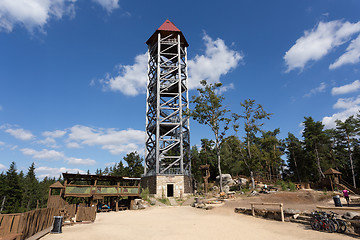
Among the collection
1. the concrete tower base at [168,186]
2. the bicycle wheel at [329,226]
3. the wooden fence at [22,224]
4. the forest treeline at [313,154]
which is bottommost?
the bicycle wheel at [329,226]

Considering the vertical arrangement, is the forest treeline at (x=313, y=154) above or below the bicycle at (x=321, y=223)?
above

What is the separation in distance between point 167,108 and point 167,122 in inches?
96.5

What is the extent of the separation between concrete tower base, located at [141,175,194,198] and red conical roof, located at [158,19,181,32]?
26655 millimetres

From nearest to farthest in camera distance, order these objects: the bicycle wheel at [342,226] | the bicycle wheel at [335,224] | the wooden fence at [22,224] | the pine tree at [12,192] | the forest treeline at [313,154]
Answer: the wooden fence at [22,224] < the bicycle wheel at [342,226] < the bicycle wheel at [335,224] < the forest treeline at [313,154] < the pine tree at [12,192]

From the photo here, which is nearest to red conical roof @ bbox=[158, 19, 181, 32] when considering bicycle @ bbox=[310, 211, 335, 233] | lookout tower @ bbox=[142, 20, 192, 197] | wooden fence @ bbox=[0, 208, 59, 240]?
lookout tower @ bbox=[142, 20, 192, 197]

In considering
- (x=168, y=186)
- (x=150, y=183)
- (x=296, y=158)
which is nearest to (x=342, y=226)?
(x=168, y=186)

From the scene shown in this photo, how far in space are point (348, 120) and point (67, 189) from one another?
4710cm

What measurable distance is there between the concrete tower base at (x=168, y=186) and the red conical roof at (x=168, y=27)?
87.5ft

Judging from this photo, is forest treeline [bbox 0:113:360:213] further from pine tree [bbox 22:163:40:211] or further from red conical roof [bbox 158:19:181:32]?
red conical roof [bbox 158:19:181:32]

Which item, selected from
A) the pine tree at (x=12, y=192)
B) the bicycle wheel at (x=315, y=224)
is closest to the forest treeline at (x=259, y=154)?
the pine tree at (x=12, y=192)

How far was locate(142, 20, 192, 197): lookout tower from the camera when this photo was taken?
29.1 metres

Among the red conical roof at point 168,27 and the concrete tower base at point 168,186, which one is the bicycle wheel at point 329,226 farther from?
the red conical roof at point 168,27

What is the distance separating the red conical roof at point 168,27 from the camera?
123 ft

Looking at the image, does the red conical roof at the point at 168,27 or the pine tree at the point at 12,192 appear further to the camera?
the pine tree at the point at 12,192
